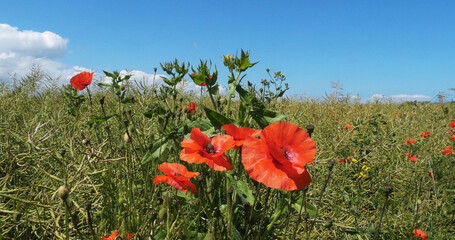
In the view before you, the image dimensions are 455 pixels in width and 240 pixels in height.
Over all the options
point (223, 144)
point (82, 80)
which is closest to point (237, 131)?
point (223, 144)

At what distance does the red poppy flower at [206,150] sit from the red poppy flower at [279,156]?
0.09m

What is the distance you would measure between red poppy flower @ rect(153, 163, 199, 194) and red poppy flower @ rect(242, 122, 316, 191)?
287 millimetres

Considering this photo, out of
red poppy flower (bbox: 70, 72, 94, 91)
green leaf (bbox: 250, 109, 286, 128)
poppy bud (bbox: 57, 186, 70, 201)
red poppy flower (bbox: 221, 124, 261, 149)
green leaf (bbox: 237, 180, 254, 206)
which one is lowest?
poppy bud (bbox: 57, 186, 70, 201)

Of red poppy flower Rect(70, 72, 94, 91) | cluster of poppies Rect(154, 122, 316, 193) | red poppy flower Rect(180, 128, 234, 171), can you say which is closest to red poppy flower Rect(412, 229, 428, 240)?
cluster of poppies Rect(154, 122, 316, 193)

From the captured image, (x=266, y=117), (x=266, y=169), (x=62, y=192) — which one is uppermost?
(x=266, y=117)

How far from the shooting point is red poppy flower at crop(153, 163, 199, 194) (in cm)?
93

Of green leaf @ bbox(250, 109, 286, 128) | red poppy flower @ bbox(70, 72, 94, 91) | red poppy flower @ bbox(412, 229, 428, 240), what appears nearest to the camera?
green leaf @ bbox(250, 109, 286, 128)

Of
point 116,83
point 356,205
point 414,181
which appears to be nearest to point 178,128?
point 116,83

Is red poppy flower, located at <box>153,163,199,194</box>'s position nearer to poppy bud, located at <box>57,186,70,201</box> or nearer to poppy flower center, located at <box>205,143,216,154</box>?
poppy flower center, located at <box>205,143,216,154</box>

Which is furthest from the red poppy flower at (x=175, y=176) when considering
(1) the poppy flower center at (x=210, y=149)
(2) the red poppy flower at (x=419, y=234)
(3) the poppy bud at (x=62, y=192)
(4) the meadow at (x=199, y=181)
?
(2) the red poppy flower at (x=419, y=234)

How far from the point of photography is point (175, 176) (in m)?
0.94

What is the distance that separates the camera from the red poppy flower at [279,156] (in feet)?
2.41

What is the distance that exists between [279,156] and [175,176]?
374mm

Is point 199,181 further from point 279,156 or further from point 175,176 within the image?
point 279,156
